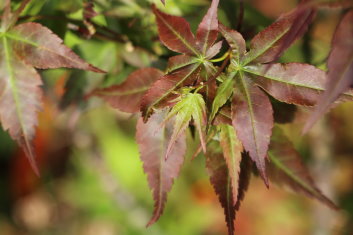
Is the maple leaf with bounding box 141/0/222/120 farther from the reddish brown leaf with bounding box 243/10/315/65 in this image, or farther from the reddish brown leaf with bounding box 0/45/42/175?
the reddish brown leaf with bounding box 0/45/42/175

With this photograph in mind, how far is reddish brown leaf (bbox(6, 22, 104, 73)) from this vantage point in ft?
2.63

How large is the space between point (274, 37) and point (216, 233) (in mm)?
2463

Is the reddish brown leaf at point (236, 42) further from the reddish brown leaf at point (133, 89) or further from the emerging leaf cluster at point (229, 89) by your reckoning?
the reddish brown leaf at point (133, 89)

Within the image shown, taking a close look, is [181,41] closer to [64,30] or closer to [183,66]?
[183,66]

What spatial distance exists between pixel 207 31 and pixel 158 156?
25cm

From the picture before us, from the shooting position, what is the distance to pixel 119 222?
300 cm

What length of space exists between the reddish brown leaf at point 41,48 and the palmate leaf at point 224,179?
0.26 meters

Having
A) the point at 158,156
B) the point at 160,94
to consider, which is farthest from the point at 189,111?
the point at 158,156

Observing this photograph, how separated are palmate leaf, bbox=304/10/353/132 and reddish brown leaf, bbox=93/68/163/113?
0.35 m

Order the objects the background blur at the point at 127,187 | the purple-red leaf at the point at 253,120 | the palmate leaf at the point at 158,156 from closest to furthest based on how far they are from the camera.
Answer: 1. the purple-red leaf at the point at 253,120
2. the palmate leaf at the point at 158,156
3. the background blur at the point at 127,187

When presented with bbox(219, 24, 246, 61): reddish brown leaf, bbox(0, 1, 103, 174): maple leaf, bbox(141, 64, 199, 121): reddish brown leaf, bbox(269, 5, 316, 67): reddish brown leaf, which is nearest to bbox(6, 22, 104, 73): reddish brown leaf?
bbox(0, 1, 103, 174): maple leaf

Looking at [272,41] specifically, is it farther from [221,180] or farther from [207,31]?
[221,180]

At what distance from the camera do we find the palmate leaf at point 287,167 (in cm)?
86

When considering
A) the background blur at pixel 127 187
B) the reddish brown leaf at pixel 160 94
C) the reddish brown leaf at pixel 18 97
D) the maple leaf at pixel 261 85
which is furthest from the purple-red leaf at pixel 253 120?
the background blur at pixel 127 187
